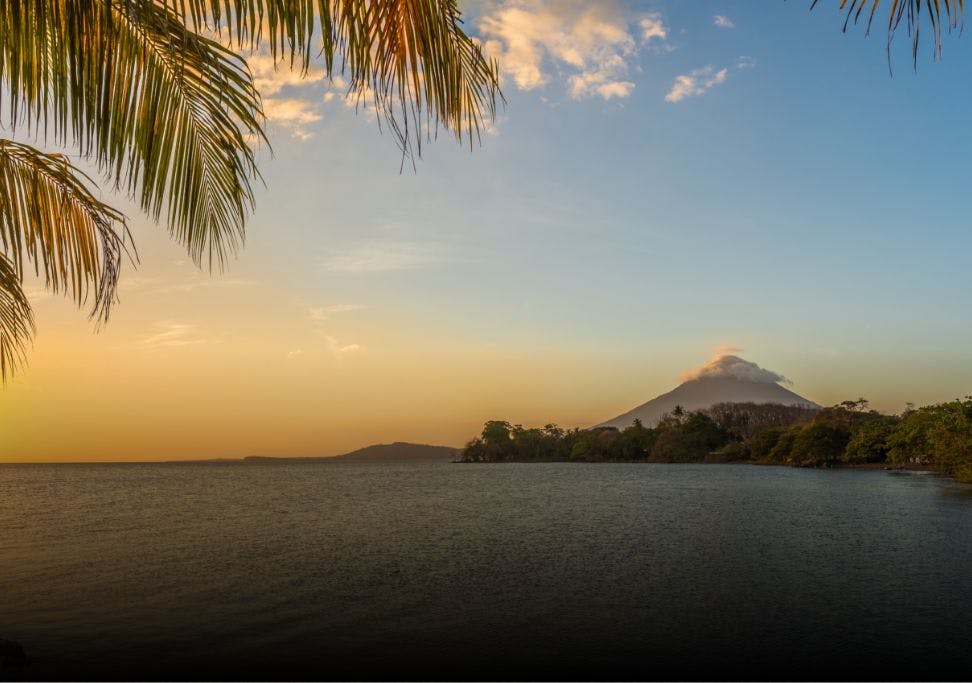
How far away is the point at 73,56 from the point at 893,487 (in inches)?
2622

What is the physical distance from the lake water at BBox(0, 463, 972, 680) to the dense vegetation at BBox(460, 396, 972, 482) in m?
31.9

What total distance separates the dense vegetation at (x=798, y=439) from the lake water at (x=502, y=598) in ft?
105

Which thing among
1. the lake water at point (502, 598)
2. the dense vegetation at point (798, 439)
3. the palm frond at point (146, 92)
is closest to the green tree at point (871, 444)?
the dense vegetation at point (798, 439)

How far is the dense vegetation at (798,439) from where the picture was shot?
63.9 m

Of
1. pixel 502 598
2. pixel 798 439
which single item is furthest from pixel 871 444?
pixel 502 598

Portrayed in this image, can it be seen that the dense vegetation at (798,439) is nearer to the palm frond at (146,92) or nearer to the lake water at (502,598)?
the lake water at (502,598)

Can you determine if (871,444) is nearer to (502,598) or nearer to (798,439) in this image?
(798,439)

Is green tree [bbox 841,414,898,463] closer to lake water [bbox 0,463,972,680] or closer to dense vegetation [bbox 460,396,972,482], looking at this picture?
dense vegetation [bbox 460,396,972,482]

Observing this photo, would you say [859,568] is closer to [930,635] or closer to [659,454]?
[930,635]

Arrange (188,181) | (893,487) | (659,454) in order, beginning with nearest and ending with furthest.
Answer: (188,181) < (893,487) < (659,454)

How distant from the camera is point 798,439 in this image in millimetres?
108562

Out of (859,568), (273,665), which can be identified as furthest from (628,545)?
(273,665)

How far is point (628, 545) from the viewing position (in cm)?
2803

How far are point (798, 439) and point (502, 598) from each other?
341 ft
